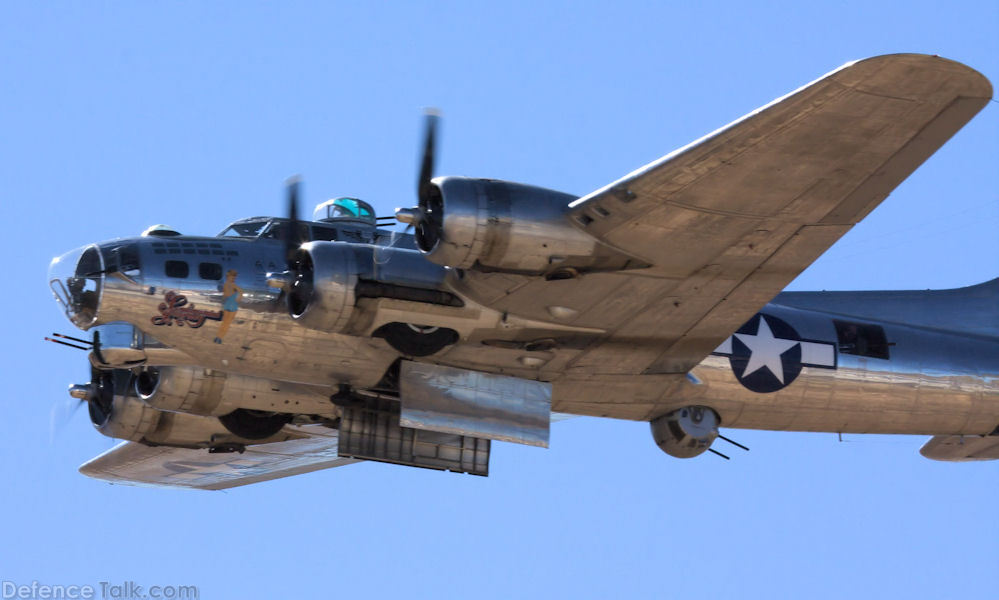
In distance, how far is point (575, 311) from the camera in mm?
18578

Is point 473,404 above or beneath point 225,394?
above

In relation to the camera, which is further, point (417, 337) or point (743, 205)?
point (417, 337)

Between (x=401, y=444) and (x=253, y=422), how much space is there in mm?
2967

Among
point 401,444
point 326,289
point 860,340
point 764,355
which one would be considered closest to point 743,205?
point 764,355

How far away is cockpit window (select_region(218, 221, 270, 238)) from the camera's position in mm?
18969

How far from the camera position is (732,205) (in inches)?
672

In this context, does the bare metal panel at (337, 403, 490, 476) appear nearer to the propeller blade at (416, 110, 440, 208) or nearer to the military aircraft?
the military aircraft

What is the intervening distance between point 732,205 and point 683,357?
3495mm

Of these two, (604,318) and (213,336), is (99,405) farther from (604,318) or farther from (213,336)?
(604,318)

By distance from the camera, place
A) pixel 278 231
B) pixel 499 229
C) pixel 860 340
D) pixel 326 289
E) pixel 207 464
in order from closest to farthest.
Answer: pixel 499 229 < pixel 326 289 < pixel 278 231 < pixel 860 340 < pixel 207 464

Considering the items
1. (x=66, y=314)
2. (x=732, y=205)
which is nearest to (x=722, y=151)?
(x=732, y=205)

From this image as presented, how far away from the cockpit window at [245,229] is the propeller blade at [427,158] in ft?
8.37

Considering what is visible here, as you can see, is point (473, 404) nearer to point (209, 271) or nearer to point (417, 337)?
point (417, 337)

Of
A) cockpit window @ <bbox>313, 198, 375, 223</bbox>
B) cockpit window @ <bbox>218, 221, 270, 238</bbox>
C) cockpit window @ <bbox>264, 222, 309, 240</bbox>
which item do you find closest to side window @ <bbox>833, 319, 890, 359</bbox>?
cockpit window @ <bbox>313, 198, 375, 223</bbox>
